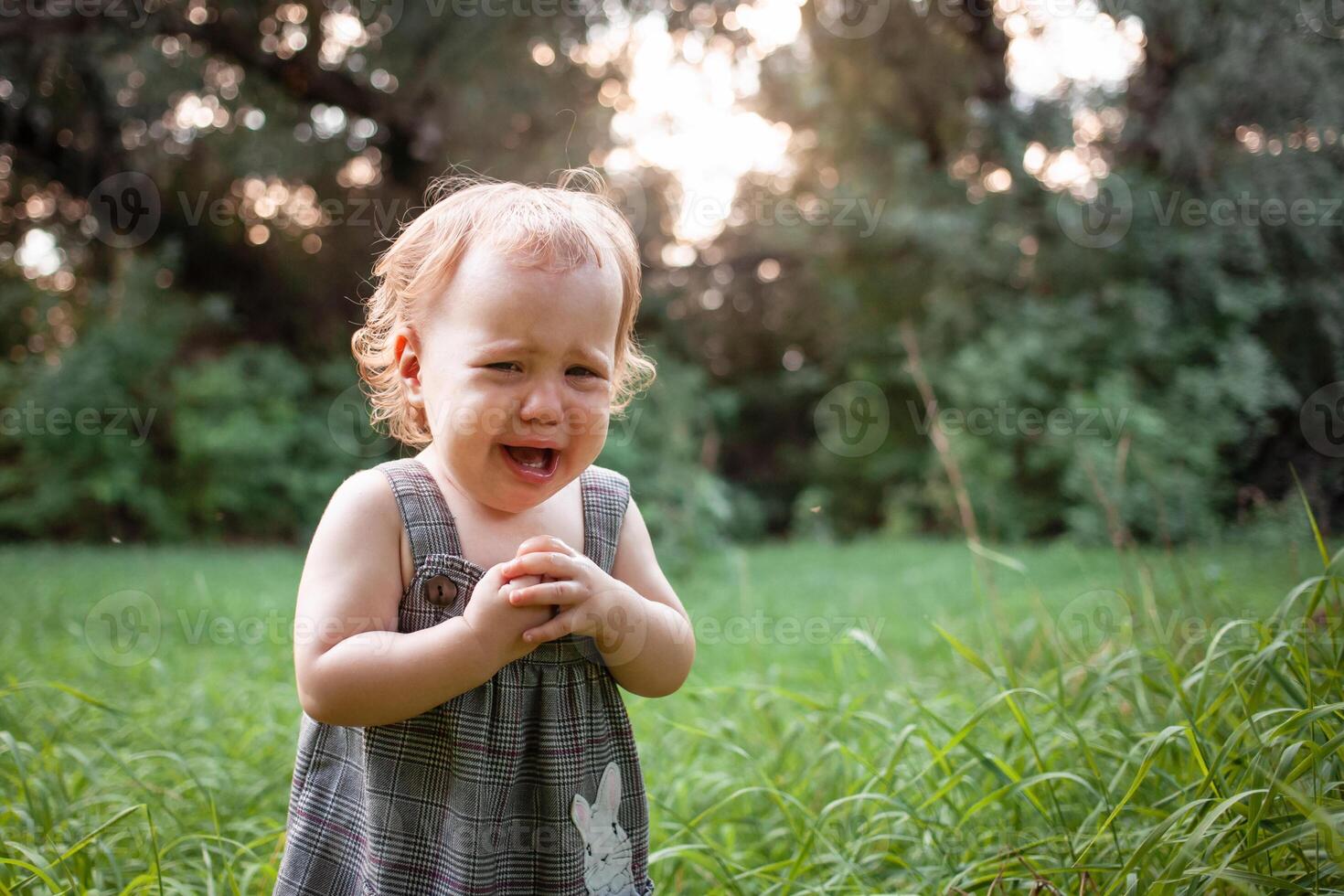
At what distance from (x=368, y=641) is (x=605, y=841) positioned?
0.43 m

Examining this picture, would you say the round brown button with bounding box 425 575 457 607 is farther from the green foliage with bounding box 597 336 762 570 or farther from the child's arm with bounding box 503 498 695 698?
the green foliage with bounding box 597 336 762 570

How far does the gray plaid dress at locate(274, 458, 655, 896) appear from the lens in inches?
45.4

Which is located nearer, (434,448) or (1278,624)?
(434,448)

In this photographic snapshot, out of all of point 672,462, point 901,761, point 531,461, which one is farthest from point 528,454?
point 672,462

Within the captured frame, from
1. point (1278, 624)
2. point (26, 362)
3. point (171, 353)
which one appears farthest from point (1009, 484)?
point (26, 362)

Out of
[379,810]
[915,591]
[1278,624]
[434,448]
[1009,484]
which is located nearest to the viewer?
[379,810]

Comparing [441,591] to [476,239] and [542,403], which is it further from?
[476,239]

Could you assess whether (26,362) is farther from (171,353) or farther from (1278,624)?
(1278,624)

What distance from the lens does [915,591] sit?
5645 mm

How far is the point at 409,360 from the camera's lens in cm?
130

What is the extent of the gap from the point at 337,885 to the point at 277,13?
6.93m

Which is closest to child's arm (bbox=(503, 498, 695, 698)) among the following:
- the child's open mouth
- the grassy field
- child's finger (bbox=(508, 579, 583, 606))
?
child's finger (bbox=(508, 579, 583, 606))

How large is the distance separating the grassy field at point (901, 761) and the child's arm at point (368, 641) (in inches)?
19.7

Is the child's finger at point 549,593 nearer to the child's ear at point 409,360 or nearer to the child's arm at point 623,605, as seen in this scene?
the child's arm at point 623,605
